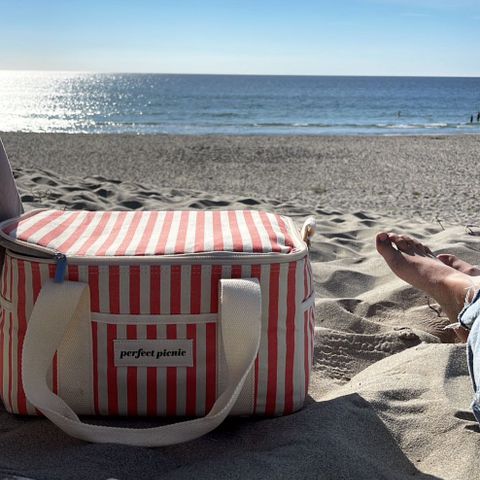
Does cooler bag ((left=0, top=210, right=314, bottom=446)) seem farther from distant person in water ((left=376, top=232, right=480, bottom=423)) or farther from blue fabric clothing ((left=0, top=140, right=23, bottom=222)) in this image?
distant person in water ((left=376, top=232, right=480, bottom=423))

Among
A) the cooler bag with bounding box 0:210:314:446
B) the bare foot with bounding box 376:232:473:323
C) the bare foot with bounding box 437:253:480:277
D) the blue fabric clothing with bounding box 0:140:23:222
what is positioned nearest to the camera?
the cooler bag with bounding box 0:210:314:446

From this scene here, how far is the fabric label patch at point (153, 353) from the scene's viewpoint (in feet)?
5.39

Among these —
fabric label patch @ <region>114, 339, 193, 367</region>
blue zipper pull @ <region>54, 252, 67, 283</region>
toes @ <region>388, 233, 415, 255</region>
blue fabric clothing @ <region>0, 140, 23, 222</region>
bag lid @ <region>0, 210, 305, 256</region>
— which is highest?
blue fabric clothing @ <region>0, 140, 23, 222</region>

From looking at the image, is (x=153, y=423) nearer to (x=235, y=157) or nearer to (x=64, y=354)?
(x=64, y=354)

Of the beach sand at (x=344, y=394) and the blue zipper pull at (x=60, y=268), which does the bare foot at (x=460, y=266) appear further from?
the blue zipper pull at (x=60, y=268)

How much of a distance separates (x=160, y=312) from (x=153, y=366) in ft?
0.49

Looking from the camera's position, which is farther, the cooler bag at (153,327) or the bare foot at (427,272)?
the bare foot at (427,272)

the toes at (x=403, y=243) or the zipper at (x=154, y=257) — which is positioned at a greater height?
the zipper at (x=154, y=257)

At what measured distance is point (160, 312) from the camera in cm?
162

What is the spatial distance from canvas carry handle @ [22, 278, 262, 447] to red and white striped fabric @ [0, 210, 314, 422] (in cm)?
6

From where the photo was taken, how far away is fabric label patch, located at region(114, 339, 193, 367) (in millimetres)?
1643

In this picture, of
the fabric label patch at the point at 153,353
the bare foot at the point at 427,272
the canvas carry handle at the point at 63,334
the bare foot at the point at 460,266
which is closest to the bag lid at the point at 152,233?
the canvas carry handle at the point at 63,334

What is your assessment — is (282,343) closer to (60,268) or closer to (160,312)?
(160,312)

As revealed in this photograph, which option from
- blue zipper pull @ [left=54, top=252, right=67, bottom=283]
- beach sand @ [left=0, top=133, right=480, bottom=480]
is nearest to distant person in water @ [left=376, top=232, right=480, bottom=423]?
beach sand @ [left=0, top=133, right=480, bottom=480]
